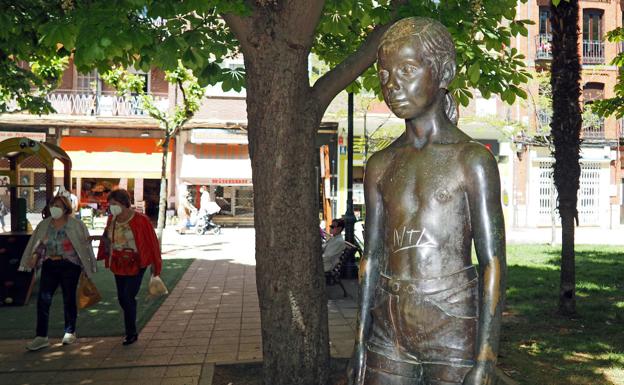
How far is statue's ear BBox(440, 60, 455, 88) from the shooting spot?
2.02 metres

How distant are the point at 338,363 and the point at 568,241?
13.7 ft

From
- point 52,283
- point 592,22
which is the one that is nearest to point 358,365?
point 52,283

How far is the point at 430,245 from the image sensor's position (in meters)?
1.92

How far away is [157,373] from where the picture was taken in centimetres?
532

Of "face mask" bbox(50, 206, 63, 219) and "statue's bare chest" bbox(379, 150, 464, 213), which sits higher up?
"statue's bare chest" bbox(379, 150, 464, 213)

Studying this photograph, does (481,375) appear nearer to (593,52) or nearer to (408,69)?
(408,69)

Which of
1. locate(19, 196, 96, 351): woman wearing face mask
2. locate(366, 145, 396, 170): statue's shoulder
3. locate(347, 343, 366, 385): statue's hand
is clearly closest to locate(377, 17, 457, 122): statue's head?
locate(366, 145, 396, 170): statue's shoulder

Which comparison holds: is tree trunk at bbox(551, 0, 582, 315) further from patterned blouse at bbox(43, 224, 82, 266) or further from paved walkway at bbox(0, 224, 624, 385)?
patterned blouse at bbox(43, 224, 82, 266)

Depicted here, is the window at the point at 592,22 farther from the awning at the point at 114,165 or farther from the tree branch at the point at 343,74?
the tree branch at the point at 343,74

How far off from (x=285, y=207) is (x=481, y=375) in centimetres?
278

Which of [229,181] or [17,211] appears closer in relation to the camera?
[17,211]

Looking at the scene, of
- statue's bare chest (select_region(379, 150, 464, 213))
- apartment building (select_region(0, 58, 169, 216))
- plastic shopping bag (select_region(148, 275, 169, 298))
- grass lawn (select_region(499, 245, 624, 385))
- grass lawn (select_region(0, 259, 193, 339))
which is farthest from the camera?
apartment building (select_region(0, 58, 169, 216))

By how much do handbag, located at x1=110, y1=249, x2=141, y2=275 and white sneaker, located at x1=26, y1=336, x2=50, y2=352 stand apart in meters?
1.08

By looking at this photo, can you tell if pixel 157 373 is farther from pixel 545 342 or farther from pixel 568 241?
pixel 568 241
